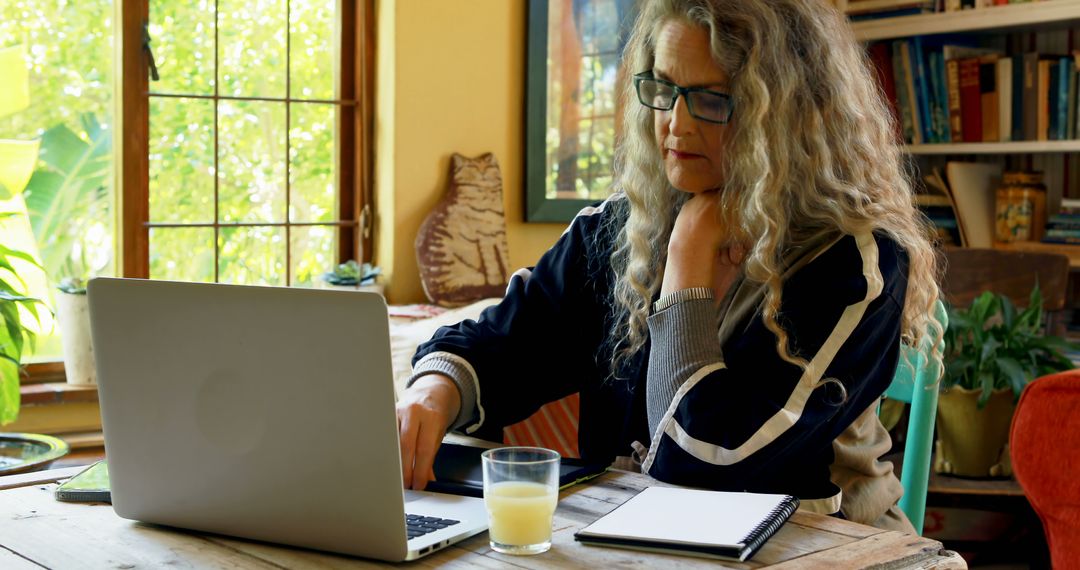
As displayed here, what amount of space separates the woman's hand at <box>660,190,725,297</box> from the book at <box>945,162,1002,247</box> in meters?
2.30

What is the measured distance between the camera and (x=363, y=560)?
0.97 m

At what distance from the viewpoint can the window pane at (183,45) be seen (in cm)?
290

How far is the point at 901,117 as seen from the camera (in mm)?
3633

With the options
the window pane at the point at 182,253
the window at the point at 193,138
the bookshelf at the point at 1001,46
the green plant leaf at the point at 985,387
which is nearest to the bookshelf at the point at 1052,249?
the bookshelf at the point at 1001,46

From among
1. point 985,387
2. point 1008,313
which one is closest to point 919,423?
point 985,387

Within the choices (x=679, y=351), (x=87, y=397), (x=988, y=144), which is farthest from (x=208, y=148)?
(x=988, y=144)

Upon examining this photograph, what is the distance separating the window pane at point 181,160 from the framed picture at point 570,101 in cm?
91

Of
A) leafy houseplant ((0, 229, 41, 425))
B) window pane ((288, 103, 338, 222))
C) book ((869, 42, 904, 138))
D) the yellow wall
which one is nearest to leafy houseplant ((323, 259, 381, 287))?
the yellow wall

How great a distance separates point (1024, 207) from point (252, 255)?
2.20 meters

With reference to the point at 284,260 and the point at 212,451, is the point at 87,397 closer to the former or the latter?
the point at 284,260

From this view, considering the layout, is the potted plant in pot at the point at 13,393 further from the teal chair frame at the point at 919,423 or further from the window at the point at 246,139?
the teal chair frame at the point at 919,423

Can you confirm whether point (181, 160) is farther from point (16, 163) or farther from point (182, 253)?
point (16, 163)

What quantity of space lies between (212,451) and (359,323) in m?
0.21

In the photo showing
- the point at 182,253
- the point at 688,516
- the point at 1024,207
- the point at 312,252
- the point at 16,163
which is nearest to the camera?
the point at 688,516
